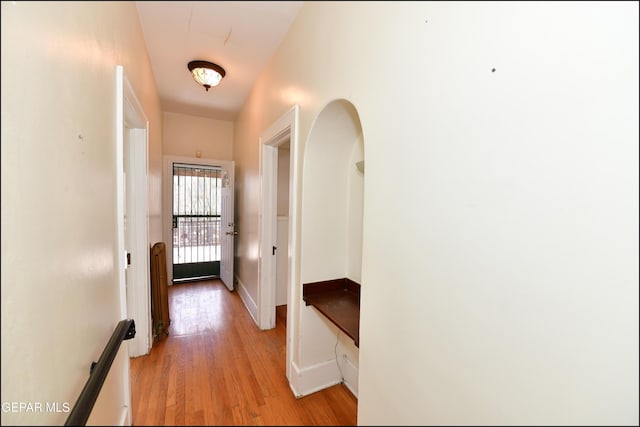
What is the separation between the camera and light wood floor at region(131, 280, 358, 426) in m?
0.93

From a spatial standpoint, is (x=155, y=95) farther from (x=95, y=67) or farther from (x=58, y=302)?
(x=58, y=302)

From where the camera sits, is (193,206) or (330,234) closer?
(193,206)

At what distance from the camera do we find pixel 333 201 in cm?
138

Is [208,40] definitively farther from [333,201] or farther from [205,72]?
[333,201]

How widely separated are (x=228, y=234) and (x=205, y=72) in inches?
71.0

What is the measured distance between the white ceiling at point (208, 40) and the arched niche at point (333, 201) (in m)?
0.54

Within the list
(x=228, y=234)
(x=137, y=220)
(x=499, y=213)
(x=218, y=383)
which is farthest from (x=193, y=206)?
(x=228, y=234)

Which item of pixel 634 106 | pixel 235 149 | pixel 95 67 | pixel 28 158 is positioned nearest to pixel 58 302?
pixel 28 158

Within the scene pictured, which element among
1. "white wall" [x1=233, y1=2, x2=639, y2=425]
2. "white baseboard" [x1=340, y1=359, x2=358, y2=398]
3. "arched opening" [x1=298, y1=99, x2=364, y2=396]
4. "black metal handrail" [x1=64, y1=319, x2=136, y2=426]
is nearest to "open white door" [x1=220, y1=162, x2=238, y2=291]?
"arched opening" [x1=298, y1=99, x2=364, y2=396]

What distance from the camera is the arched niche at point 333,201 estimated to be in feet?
4.18

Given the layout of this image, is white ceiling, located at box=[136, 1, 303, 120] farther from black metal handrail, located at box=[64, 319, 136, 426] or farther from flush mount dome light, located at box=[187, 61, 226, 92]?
black metal handrail, located at box=[64, 319, 136, 426]

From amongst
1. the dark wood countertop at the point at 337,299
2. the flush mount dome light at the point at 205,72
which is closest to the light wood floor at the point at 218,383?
the dark wood countertop at the point at 337,299

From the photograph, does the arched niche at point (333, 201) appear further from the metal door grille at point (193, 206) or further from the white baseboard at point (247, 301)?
the white baseboard at point (247, 301)

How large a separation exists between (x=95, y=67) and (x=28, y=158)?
1.39 ft
